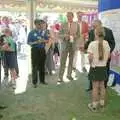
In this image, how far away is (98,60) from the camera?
664cm

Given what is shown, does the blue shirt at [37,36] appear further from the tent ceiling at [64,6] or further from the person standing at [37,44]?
the tent ceiling at [64,6]

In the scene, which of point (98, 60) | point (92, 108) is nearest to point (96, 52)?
point (98, 60)

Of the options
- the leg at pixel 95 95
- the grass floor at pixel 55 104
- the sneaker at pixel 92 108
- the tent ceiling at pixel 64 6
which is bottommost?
the grass floor at pixel 55 104

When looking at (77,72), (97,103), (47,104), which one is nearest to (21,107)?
(47,104)

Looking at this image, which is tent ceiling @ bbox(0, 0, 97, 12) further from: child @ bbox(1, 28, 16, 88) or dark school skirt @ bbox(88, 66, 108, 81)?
dark school skirt @ bbox(88, 66, 108, 81)

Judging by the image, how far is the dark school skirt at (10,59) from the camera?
8.85 m

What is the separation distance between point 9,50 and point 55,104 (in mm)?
2047

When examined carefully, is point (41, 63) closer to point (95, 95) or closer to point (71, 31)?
point (71, 31)

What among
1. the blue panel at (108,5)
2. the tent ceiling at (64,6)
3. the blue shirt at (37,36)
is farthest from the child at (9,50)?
the tent ceiling at (64,6)

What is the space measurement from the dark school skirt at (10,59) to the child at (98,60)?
8.74 feet

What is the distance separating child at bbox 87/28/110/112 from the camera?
660cm

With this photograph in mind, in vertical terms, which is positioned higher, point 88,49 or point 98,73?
point 88,49

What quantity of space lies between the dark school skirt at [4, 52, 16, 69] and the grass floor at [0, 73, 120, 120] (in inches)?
24.8

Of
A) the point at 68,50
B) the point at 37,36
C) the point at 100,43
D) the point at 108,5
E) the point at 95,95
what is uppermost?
the point at 108,5
